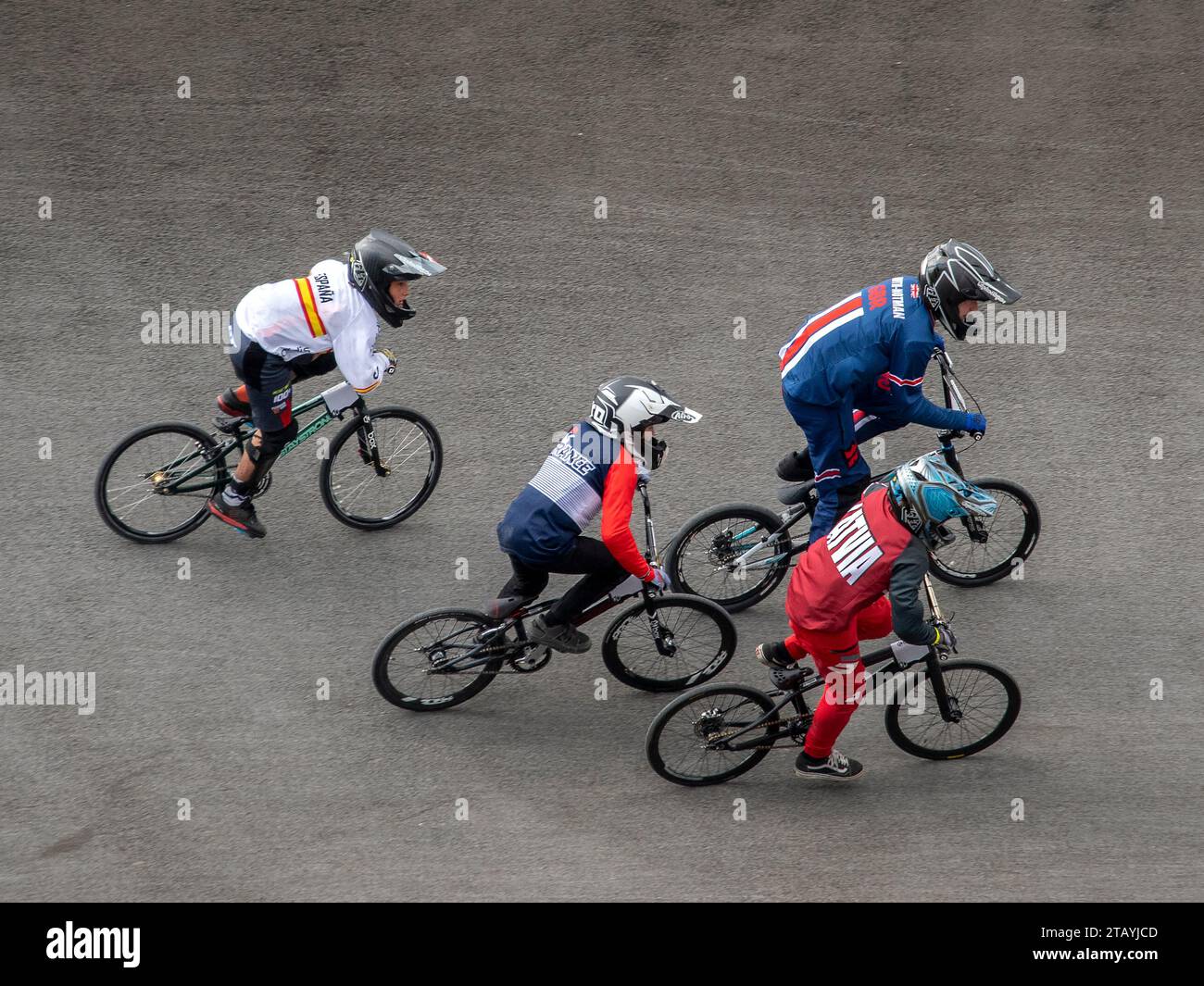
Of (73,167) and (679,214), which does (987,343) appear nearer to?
(679,214)

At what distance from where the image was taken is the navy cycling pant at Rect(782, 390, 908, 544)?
7.79 meters

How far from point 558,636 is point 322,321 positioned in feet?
7.82

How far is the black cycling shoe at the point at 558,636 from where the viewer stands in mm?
7535

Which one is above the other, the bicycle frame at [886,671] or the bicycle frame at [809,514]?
the bicycle frame at [809,514]

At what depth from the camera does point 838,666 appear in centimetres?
689

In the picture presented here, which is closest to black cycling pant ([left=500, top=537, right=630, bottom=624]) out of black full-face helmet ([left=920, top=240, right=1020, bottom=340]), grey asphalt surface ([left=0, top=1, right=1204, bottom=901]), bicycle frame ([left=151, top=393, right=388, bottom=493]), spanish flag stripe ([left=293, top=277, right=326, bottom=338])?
grey asphalt surface ([left=0, top=1, right=1204, bottom=901])

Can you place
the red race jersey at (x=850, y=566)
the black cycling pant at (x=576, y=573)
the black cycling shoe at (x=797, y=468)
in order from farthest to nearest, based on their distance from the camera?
the black cycling shoe at (x=797, y=468) → the black cycling pant at (x=576, y=573) → the red race jersey at (x=850, y=566)

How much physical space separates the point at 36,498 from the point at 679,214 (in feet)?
17.9

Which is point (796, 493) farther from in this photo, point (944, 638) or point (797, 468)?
point (944, 638)

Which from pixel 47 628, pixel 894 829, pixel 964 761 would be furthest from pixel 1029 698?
pixel 47 628

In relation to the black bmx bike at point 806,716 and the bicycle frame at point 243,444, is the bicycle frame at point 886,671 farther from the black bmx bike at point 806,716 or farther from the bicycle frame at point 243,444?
the bicycle frame at point 243,444

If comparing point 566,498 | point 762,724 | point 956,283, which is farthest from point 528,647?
point 956,283

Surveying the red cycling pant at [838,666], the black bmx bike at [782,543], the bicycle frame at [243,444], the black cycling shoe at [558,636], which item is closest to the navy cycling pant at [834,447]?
the black bmx bike at [782,543]

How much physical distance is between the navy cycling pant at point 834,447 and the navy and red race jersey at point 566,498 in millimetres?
1250
